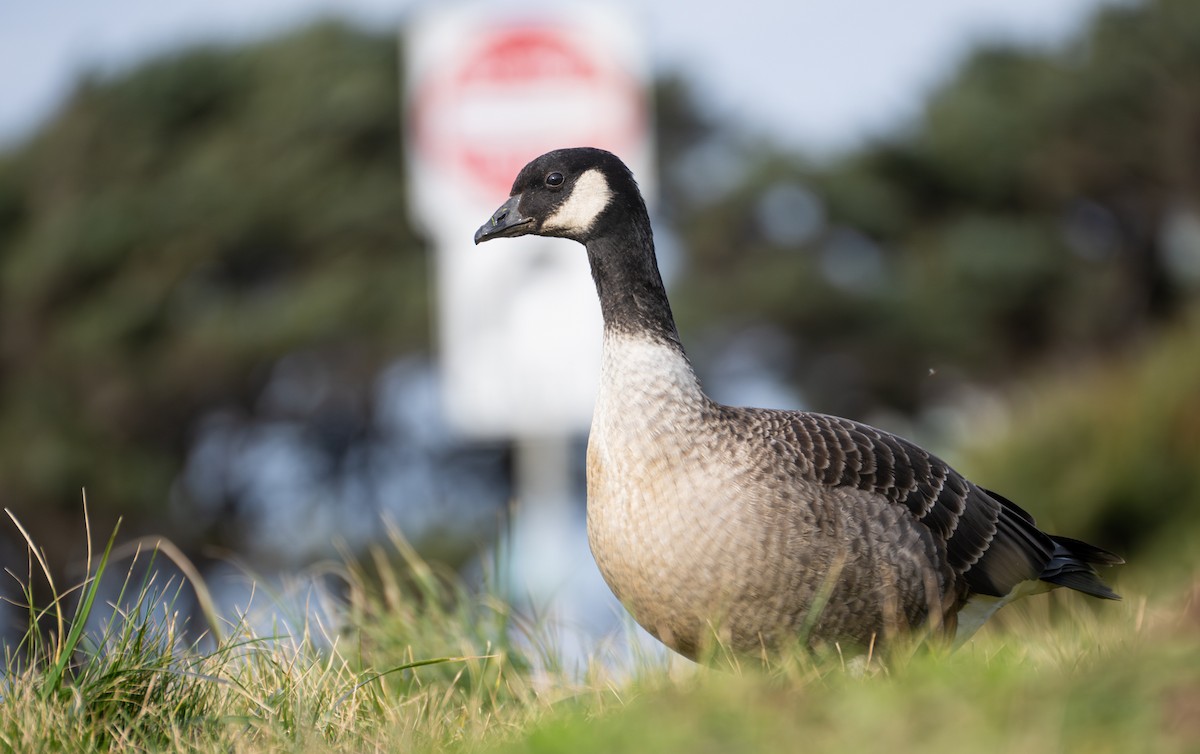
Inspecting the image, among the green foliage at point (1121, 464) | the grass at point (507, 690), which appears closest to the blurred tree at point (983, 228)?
the green foliage at point (1121, 464)

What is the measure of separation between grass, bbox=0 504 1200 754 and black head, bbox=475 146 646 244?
4.79 ft

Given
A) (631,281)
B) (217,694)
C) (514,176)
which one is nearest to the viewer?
(217,694)

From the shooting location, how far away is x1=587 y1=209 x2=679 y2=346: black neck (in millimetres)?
5137

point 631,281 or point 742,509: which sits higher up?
point 631,281

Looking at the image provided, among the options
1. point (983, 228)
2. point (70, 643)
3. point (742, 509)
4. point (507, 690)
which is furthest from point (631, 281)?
point (983, 228)

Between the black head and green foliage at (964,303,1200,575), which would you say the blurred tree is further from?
the black head

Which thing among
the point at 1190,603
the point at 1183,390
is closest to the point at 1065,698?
the point at 1190,603

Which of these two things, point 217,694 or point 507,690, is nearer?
point 217,694

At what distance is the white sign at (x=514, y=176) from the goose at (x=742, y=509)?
5.54 m

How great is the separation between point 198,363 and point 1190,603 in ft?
71.1

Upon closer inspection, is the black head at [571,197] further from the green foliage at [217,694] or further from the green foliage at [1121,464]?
the green foliage at [1121,464]

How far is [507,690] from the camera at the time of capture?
5.08 metres

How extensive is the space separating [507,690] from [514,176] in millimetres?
6671

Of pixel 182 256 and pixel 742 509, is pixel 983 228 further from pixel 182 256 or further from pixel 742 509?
pixel 742 509
